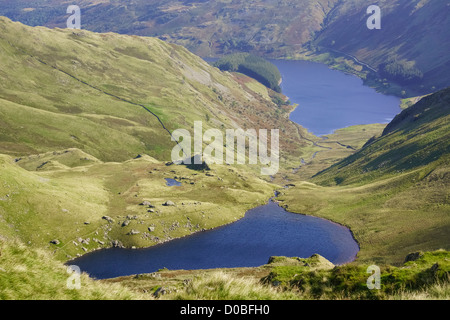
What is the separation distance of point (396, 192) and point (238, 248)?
166 feet

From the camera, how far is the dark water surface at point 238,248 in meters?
93.9

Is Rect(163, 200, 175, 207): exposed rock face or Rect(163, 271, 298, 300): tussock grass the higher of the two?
Rect(163, 200, 175, 207): exposed rock face

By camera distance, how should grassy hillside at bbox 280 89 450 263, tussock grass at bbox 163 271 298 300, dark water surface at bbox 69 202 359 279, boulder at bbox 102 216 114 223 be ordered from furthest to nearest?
boulder at bbox 102 216 114 223 < dark water surface at bbox 69 202 359 279 < grassy hillside at bbox 280 89 450 263 < tussock grass at bbox 163 271 298 300

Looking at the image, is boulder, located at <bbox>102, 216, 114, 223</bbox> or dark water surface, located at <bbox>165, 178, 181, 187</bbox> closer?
boulder, located at <bbox>102, 216, 114, 223</bbox>

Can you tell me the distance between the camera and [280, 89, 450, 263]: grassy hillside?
8657 cm

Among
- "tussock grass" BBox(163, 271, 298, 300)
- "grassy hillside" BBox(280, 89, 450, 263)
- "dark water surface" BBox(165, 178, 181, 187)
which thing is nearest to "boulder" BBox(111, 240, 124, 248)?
"dark water surface" BBox(165, 178, 181, 187)

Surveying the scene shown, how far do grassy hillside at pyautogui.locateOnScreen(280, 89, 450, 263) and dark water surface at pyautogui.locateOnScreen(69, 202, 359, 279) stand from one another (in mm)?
6360

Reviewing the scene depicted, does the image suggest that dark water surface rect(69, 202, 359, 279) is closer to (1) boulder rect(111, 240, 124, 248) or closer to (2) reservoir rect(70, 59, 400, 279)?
(2) reservoir rect(70, 59, 400, 279)

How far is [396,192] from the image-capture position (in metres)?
114

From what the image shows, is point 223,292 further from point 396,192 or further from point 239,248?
point 396,192

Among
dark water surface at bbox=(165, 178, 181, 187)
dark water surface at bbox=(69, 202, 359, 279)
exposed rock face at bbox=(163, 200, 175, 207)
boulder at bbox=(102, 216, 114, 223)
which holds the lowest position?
dark water surface at bbox=(69, 202, 359, 279)

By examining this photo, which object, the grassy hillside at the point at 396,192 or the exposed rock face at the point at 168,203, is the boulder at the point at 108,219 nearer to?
the exposed rock face at the point at 168,203

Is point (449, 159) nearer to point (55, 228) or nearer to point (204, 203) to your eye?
point (204, 203)
